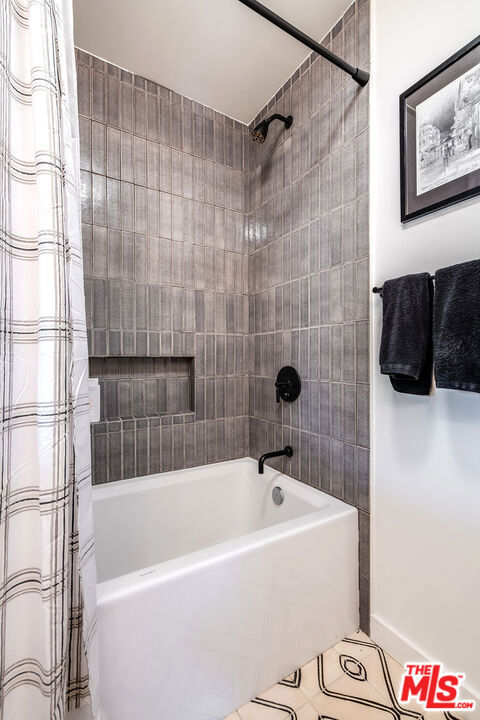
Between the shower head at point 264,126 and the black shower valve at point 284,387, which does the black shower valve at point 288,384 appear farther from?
the shower head at point 264,126

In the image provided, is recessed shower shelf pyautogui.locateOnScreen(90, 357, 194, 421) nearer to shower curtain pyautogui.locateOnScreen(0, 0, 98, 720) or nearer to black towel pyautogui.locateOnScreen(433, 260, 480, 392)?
shower curtain pyautogui.locateOnScreen(0, 0, 98, 720)

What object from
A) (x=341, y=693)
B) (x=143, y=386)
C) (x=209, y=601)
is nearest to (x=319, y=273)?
(x=143, y=386)

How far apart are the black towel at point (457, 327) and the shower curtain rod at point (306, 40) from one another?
0.95 meters

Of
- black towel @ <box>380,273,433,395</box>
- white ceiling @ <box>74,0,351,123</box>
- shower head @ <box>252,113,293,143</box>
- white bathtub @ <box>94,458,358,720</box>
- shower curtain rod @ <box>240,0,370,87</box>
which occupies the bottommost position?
white bathtub @ <box>94,458,358,720</box>

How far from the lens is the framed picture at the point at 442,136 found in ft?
3.43

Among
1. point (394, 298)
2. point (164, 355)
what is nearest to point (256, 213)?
point (164, 355)

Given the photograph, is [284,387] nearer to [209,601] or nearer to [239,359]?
[239,359]

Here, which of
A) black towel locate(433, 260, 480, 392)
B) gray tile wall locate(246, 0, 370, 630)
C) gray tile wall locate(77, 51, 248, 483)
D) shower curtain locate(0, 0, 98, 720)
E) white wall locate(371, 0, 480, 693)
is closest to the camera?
shower curtain locate(0, 0, 98, 720)

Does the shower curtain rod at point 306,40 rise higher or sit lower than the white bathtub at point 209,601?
higher

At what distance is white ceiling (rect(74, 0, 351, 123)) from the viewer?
57.8 inches

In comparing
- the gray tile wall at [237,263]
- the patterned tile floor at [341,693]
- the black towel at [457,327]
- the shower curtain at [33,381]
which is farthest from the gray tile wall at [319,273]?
the shower curtain at [33,381]

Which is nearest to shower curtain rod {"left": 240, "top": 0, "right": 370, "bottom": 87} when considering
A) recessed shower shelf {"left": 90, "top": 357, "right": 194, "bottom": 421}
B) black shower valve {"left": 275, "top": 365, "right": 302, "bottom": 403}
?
black shower valve {"left": 275, "top": 365, "right": 302, "bottom": 403}

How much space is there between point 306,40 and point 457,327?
1181 mm

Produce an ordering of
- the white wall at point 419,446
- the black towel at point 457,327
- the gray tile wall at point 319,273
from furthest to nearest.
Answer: the gray tile wall at point 319,273 < the white wall at point 419,446 < the black towel at point 457,327
